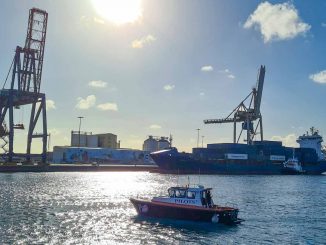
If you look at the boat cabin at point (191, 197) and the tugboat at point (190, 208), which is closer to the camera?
the tugboat at point (190, 208)

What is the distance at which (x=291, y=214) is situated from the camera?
4334 cm

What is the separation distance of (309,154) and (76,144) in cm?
9913

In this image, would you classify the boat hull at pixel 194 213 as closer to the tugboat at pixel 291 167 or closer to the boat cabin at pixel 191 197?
the boat cabin at pixel 191 197

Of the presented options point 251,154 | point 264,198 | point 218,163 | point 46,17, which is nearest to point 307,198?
point 264,198

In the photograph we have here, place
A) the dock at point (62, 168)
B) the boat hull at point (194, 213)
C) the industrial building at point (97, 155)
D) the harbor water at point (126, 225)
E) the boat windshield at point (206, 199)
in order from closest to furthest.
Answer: the harbor water at point (126, 225) → the boat hull at point (194, 213) → the boat windshield at point (206, 199) → the dock at point (62, 168) → the industrial building at point (97, 155)

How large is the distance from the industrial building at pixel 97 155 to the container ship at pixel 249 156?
108ft

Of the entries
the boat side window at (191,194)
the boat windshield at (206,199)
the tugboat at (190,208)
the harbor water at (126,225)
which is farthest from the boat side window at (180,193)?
the harbor water at (126,225)

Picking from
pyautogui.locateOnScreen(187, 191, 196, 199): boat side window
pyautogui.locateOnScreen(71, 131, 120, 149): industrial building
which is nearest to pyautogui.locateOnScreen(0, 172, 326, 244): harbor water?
pyautogui.locateOnScreen(187, 191, 196, 199): boat side window

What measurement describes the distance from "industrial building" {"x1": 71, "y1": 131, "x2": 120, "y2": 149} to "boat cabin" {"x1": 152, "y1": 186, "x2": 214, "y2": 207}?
145 m

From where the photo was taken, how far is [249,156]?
13375 cm

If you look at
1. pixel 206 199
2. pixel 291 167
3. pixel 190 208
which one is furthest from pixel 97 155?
pixel 190 208

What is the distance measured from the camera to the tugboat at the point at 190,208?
34.5 meters

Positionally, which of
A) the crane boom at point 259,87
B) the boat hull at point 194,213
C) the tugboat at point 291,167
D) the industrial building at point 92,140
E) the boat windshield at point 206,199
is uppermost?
the crane boom at point 259,87

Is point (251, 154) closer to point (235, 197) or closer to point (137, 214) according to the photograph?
point (235, 197)
